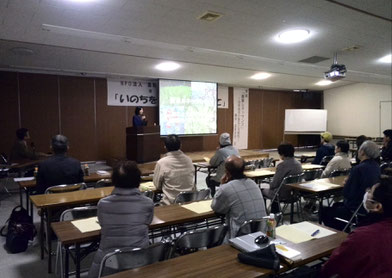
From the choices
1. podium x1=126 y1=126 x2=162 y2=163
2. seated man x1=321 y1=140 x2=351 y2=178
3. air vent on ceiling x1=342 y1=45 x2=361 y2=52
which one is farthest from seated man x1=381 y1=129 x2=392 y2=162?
podium x1=126 y1=126 x2=162 y2=163

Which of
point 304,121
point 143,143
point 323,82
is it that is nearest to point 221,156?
point 143,143

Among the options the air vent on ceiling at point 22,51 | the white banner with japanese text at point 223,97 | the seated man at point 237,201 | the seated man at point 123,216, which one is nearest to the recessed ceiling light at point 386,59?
the white banner with japanese text at point 223,97

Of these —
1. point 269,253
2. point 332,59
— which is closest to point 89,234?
point 269,253

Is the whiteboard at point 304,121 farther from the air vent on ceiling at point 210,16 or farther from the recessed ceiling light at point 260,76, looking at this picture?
the air vent on ceiling at point 210,16

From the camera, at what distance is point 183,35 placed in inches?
217

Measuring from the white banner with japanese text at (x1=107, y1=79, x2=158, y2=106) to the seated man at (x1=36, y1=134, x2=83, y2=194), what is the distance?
18.9 feet

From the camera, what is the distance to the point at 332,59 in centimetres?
770

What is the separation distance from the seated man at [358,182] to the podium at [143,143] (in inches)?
191

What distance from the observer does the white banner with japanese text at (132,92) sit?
8.88 meters

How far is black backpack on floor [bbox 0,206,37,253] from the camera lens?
3.27 metres

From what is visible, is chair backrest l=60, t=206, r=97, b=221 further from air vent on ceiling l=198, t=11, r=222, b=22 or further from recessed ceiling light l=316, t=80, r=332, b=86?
recessed ceiling light l=316, t=80, r=332, b=86

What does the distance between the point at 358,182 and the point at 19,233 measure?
365 cm

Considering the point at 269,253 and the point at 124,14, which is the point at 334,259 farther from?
the point at 124,14

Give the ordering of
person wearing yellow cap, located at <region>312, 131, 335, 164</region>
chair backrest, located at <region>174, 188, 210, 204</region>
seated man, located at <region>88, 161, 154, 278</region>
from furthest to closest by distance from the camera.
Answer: person wearing yellow cap, located at <region>312, 131, 335, 164</region> < chair backrest, located at <region>174, 188, 210, 204</region> < seated man, located at <region>88, 161, 154, 278</region>
